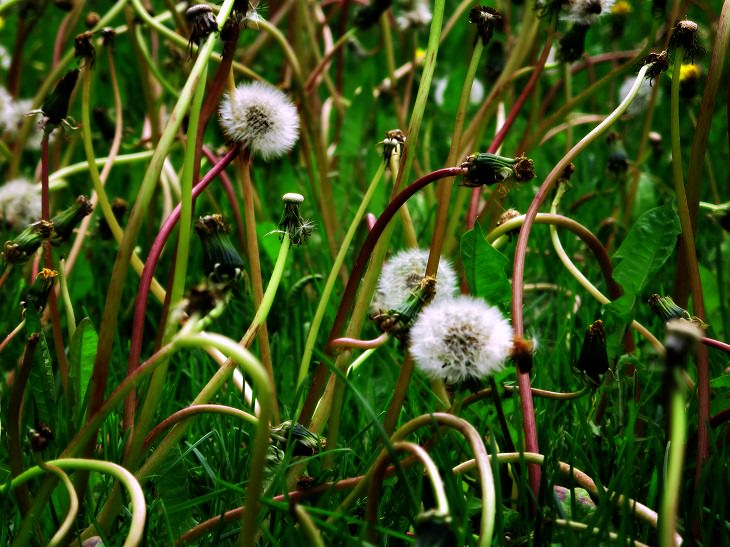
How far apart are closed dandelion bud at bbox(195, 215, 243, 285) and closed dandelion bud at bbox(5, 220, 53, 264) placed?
0.79ft

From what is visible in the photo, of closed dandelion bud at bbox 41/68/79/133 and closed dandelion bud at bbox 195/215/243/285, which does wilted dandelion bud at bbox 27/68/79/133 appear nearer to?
closed dandelion bud at bbox 41/68/79/133

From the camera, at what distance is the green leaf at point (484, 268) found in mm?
1073

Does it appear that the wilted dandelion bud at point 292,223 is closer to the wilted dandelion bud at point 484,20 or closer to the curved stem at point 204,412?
the curved stem at point 204,412

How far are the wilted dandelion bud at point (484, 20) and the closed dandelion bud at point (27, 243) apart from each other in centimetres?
60

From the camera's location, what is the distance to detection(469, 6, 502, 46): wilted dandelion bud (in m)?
1.13

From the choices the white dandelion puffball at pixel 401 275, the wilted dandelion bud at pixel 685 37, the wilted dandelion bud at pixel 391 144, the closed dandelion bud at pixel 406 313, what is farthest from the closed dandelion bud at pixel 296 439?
the wilted dandelion bud at pixel 685 37

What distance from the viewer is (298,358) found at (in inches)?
58.5

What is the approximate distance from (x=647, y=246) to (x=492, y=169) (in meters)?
0.38

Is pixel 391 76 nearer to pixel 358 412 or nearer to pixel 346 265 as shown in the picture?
pixel 346 265

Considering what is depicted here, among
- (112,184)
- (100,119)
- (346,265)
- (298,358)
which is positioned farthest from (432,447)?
(112,184)

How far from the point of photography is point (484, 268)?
110 centimetres

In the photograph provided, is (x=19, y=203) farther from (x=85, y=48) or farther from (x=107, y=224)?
(x=85, y=48)

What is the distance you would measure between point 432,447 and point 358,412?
31 centimetres

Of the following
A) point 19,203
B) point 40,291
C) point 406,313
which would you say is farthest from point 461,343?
point 19,203
